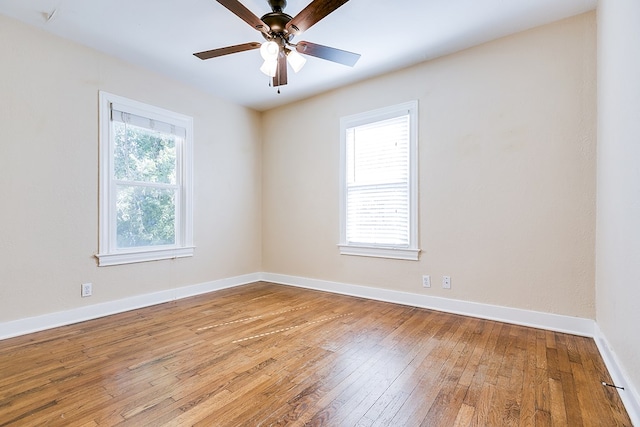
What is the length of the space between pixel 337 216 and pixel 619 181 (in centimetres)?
274

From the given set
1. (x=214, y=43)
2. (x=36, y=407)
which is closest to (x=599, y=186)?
(x=214, y=43)

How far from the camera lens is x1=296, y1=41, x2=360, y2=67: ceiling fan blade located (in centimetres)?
237

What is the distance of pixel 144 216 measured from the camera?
138 inches

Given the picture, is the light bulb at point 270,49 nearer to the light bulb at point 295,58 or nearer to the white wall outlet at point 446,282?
the light bulb at point 295,58

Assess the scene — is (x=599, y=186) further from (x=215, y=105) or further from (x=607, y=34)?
(x=215, y=105)

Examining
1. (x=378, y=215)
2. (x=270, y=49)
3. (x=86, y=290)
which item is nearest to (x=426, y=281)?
(x=378, y=215)

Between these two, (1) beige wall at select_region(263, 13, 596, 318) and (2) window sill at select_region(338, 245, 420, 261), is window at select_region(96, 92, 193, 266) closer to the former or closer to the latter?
(2) window sill at select_region(338, 245, 420, 261)

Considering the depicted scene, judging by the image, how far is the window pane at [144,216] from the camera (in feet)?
10.9

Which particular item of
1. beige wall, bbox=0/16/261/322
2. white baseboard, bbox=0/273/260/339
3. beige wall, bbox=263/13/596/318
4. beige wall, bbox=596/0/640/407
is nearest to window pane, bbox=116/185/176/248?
beige wall, bbox=0/16/261/322

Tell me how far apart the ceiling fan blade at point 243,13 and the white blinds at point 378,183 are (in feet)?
6.11

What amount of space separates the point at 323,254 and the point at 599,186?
2.90 m

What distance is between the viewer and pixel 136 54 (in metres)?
3.15

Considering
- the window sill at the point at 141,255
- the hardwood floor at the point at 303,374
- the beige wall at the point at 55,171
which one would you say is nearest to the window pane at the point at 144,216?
the window sill at the point at 141,255

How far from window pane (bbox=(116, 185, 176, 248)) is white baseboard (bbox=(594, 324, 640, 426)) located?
13.4 ft
